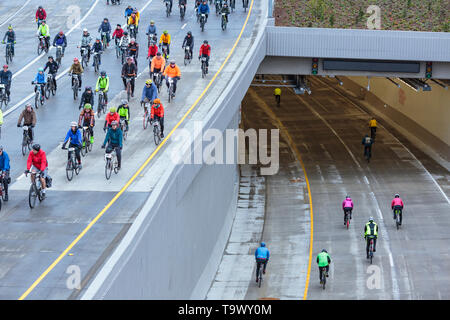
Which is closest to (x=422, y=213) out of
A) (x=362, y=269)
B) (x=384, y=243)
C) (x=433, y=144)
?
(x=384, y=243)

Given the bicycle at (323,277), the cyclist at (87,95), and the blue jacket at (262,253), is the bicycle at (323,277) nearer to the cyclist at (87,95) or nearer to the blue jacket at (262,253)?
the blue jacket at (262,253)

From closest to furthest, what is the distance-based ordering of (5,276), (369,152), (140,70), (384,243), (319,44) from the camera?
(5,276)
(384,243)
(140,70)
(319,44)
(369,152)

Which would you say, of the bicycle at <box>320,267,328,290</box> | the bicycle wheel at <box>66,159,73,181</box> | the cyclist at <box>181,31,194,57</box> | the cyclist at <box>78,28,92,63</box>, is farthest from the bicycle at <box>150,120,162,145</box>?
the cyclist at <box>78,28,92,63</box>

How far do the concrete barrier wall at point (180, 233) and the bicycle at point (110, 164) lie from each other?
180cm

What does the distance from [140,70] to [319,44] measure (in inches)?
371

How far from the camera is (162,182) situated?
20844 mm

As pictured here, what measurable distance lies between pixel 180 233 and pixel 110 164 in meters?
2.95

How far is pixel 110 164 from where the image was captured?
81.1 ft

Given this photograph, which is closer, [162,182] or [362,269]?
[162,182]

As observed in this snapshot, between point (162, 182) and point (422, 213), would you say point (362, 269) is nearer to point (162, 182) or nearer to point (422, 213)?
point (422, 213)

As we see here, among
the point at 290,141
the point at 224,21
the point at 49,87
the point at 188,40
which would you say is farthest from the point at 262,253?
the point at 290,141

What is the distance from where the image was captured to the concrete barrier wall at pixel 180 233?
1681 cm

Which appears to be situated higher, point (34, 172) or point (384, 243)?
point (34, 172)
